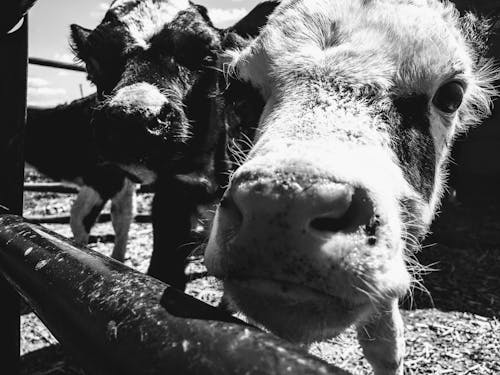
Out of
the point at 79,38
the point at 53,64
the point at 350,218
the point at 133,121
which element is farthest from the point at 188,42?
the point at 53,64

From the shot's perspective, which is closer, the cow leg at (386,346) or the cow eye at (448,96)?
the cow eye at (448,96)

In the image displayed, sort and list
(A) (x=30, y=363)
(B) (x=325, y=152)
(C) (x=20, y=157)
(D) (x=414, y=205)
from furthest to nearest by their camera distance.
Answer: (A) (x=30, y=363), (D) (x=414, y=205), (C) (x=20, y=157), (B) (x=325, y=152)

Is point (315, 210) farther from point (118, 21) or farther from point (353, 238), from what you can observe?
point (118, 21)

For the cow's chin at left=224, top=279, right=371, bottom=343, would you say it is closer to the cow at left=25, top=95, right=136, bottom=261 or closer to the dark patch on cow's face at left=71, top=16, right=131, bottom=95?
the dark patch on cow's face at left=71, top=16, right=131, bottom=95

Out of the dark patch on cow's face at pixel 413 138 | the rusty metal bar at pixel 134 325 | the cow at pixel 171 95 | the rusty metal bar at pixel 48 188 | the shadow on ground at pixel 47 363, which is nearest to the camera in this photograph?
the rusty metal bar at pixel 134 325

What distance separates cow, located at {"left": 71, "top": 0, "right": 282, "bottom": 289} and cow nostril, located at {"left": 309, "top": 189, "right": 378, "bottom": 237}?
2264 mm

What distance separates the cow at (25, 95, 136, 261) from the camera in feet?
17.2

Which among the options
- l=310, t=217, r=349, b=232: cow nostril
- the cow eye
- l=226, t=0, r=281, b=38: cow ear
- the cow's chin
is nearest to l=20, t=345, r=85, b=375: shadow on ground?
the cow's chin

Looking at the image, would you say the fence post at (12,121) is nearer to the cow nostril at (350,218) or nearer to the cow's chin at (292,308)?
the cow's chin at (292,308)

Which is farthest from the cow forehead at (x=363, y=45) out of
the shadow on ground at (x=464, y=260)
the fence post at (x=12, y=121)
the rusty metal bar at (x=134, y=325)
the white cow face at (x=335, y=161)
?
the shadow on ground at (x=464, y=260)

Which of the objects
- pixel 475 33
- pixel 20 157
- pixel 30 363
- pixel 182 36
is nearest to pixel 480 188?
pixel 475 33

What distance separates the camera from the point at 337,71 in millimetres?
1616

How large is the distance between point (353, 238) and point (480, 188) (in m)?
6.88

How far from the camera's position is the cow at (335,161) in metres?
1.03
